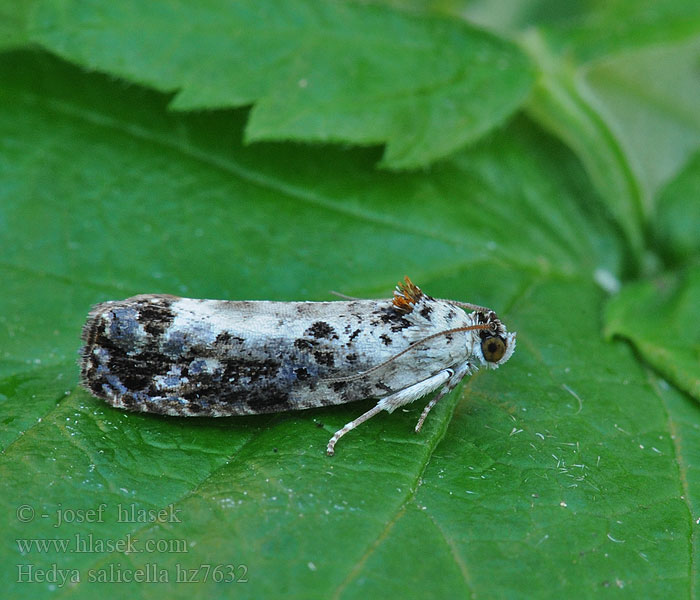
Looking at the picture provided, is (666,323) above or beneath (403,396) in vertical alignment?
above

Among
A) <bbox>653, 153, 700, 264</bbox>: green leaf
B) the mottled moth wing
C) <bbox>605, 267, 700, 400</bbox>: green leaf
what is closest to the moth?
the mottled moth wing

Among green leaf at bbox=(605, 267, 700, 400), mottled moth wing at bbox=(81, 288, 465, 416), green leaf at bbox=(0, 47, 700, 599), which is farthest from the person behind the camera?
green leaf at bbox=(605, 267, 700, 400)

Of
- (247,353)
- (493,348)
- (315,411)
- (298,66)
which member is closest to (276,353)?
(247,353)

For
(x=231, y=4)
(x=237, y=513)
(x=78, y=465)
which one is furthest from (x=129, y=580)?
(x=231, y=4)

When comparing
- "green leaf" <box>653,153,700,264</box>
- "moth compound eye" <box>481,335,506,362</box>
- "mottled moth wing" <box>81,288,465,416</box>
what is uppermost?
"green leaf" <box>653,153,700,264</box>

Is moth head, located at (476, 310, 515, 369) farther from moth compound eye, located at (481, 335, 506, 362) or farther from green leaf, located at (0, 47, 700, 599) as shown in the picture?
green leaf, located at (0, 47, 700, 599)

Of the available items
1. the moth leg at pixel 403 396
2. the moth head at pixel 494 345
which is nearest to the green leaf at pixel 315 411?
the moth leg at pixel 403 396

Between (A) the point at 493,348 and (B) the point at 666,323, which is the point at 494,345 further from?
(B) the point at 666,323
